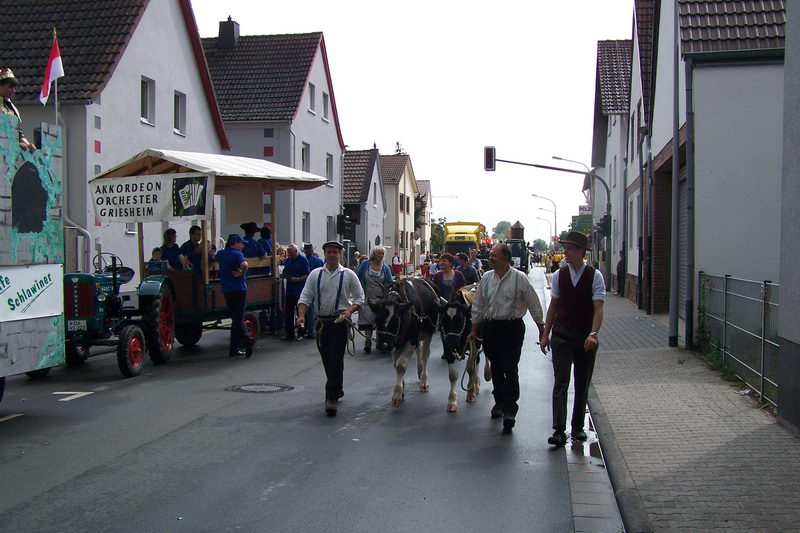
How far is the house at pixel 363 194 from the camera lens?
157 feet

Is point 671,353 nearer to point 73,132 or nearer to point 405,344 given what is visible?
point 405,344

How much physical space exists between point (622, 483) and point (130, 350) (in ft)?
24.4

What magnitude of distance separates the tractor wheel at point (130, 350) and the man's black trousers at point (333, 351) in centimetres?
358

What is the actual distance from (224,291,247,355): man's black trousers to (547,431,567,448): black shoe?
282 inches

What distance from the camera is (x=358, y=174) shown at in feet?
162

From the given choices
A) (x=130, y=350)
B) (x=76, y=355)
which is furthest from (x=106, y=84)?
(x=130, y=350)

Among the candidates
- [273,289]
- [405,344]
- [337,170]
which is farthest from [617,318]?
[337,170]

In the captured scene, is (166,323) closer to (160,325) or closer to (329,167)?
(160,325)

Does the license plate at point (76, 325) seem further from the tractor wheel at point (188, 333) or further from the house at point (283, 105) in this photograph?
the house at point (283, 105)

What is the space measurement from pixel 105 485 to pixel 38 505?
563 millimetres

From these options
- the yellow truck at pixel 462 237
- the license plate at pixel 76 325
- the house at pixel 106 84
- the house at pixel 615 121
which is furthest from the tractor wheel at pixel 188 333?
the yellow truck at pixel 462 237

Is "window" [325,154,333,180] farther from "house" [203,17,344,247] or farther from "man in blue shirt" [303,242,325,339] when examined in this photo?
"man in blue shirt" [303,242,325,339]

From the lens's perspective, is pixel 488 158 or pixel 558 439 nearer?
pixel 558 439

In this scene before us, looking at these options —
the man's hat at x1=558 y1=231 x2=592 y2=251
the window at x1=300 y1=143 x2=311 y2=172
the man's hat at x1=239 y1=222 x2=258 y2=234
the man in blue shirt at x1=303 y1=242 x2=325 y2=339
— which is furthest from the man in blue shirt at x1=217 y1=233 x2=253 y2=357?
the window at x1=300 y1=143 x2=311 y2=172
